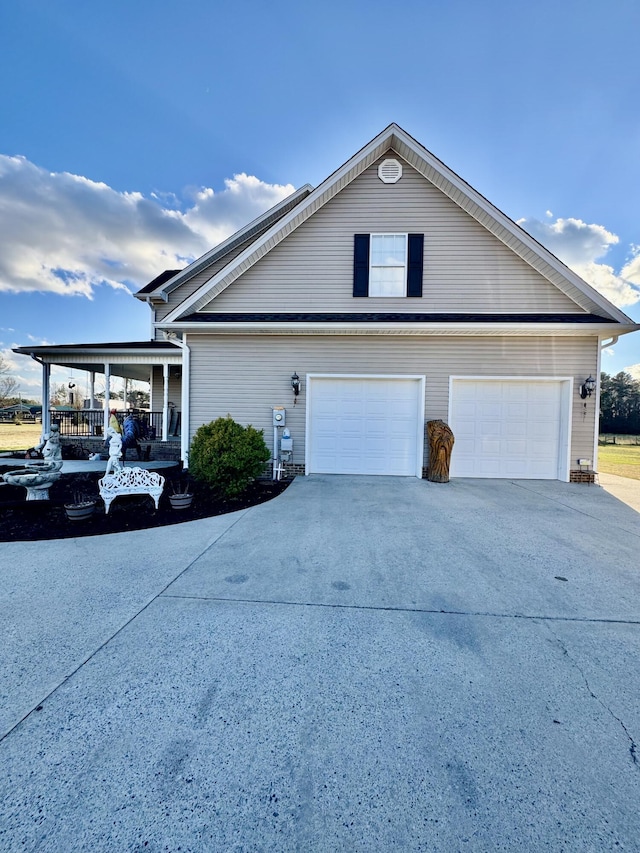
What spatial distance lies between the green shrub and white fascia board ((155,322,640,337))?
8.26ft

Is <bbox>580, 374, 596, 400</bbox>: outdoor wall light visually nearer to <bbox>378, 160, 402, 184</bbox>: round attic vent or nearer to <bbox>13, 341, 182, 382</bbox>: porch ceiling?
<bbox>378, 160, 402, 184</bbox>: round attic vent

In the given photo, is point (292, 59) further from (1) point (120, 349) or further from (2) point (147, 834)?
(2) point (147, 834)

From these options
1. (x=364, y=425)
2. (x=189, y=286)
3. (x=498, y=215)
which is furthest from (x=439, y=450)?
(x=189, y=286)

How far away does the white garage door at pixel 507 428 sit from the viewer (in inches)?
316

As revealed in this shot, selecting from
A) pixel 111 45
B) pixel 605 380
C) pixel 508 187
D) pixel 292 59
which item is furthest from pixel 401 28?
pixel 605 380

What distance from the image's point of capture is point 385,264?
319 inches

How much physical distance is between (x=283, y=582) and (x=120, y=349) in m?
10.6

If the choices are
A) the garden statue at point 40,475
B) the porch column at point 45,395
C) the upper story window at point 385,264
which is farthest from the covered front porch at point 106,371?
the upper story window at point 385,264

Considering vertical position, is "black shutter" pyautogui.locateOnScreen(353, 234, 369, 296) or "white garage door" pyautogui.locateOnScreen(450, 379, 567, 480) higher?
"black shutter" pyautogui.locateOnScreen(353, 234, 369, 296)

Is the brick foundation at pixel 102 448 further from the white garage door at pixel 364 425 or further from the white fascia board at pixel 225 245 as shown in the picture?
the white fascia board at pixel 225 245

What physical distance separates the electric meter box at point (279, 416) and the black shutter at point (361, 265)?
10.2 feet

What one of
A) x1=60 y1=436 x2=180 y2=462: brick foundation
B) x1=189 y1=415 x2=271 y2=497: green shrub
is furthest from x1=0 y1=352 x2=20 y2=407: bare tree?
x1=189 y1=415 x2=271 y2=497: green shrub

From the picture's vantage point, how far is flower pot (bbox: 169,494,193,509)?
562 cm

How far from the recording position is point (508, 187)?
10.2 metres
